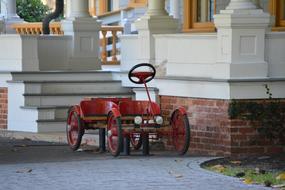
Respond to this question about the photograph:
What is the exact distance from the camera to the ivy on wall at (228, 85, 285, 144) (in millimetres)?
15453

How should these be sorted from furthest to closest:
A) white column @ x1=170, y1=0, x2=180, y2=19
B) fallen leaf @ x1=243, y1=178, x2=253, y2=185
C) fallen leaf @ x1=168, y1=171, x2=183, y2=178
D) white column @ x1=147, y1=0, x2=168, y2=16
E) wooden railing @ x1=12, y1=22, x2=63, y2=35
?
wooden railing @ x1=12, y1=22, x2=63, y2=35, white column @ x1=170, y1=0, x2=180, y2=19, white column @ x1=147, y1=0, x2=168, y2=16, fallen leaf @ x1=168, y1=171, x2=183, y2=178, fallen leaf @ x1=243, y1=178, x2=253, y2=185

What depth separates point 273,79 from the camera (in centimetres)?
1562

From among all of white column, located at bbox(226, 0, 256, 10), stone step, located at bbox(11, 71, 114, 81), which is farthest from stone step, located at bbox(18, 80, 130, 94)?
white column, located at bbox(226, 0, 256, 10)

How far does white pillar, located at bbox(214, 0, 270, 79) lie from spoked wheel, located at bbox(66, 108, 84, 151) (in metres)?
2.29

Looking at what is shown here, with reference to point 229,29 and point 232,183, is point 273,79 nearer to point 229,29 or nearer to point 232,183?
point 229,29

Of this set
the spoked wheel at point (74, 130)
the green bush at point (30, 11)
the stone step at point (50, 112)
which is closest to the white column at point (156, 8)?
the stone step at point (50, 112)

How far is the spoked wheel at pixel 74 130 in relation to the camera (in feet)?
53.8

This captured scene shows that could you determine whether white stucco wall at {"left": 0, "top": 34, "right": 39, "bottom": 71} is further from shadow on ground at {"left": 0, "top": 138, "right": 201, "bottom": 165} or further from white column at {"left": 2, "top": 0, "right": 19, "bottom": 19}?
white column at {"left": 2, "top": 0, "right": 19, "bottom": 19}

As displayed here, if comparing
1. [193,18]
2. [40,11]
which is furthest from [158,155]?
[40,11]

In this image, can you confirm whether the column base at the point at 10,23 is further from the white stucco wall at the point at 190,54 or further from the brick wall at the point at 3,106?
the white stucco wall at the point at 190,54

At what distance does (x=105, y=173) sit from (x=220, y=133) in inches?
109

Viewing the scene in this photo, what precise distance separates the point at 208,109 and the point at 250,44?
1113 mm

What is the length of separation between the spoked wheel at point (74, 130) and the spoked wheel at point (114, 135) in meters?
0.93

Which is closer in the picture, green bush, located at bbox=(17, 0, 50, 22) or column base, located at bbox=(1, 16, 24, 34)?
column base, located at bbox=(1, 16, 24, 34)
